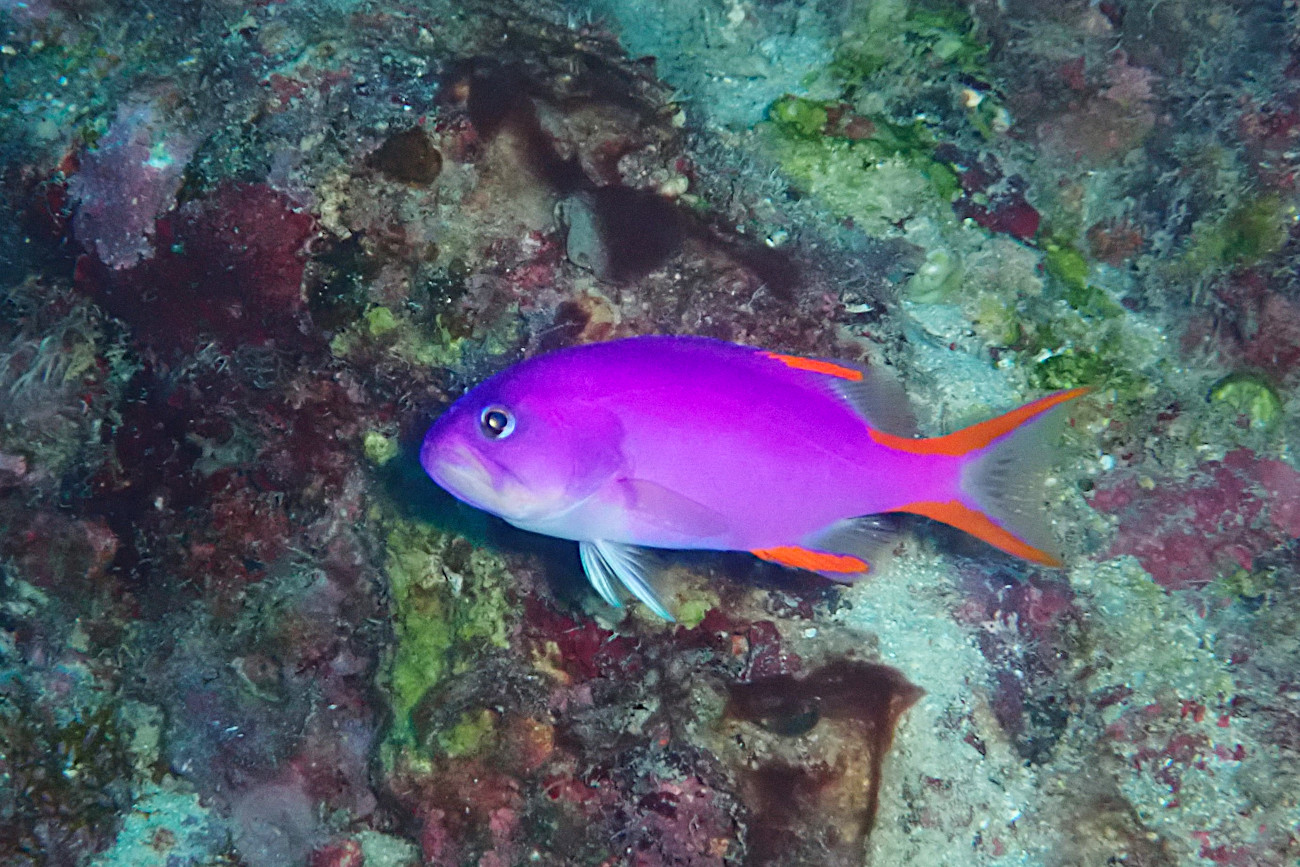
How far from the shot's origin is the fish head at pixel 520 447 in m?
2.16

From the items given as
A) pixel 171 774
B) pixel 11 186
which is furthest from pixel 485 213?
pixel 171 774

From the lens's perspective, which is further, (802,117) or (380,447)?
(802,117)

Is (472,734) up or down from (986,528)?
down

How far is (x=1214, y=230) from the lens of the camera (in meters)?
3.74

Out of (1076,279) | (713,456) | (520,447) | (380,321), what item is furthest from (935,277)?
(380,321)

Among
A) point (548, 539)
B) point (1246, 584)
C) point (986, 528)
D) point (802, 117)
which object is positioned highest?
point (802, 117)

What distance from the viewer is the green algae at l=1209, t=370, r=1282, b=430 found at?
138 inches

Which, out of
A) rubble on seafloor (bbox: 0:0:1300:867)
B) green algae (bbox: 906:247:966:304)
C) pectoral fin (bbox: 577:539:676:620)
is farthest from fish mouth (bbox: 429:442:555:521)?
green algae (bbox: 906:247:966:304)

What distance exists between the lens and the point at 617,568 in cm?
246

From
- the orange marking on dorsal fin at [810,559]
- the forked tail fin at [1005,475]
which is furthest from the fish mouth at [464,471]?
the forked tail fin at [1005,475]

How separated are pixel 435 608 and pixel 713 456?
203 centimetres

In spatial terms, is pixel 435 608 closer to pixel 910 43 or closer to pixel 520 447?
pixel 520 447

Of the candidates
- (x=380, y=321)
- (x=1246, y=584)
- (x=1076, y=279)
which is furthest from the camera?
(x=1076, y=279)

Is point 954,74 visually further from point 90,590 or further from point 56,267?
point 90,590
